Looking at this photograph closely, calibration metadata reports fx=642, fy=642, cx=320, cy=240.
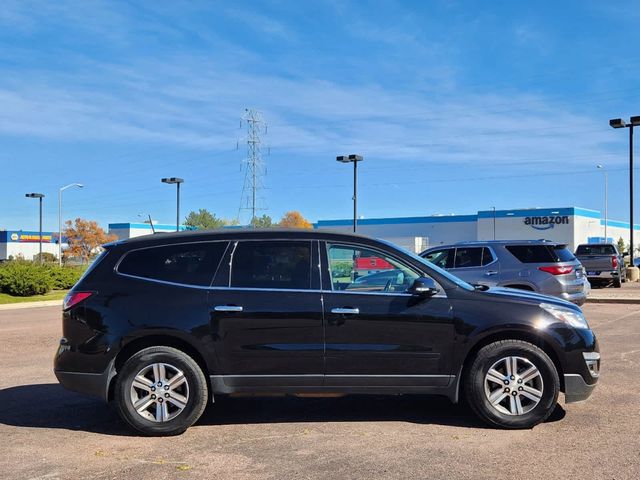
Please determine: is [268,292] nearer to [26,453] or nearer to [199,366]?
[199,366]

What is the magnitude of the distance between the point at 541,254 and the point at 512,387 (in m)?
7.26

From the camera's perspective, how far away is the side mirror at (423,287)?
5.58 metres

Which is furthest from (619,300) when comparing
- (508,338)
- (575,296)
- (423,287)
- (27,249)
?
(27,249)

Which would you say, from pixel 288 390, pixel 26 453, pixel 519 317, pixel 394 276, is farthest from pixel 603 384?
pixel 26 453

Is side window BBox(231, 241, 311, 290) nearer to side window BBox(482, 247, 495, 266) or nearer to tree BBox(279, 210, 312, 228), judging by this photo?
side window BBox(482, 247, 495, 266)

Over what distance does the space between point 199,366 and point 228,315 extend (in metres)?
0.54

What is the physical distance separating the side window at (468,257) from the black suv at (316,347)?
6905 mm

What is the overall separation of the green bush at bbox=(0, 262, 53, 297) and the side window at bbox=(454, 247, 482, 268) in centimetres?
1912

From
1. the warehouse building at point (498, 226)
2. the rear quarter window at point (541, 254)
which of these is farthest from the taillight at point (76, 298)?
the warehouse building at point (498, 226)

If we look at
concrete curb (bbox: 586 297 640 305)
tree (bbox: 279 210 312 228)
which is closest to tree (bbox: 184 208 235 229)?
tree (bbox: 279 210 312 228)

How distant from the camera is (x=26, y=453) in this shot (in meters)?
5.13

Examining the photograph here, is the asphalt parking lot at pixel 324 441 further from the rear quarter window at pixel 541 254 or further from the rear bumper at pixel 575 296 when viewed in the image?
the rear quarter window at pixel 541 254

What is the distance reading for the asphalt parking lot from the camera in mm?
4664

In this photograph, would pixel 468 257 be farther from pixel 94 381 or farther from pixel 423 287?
pixel 94 381
